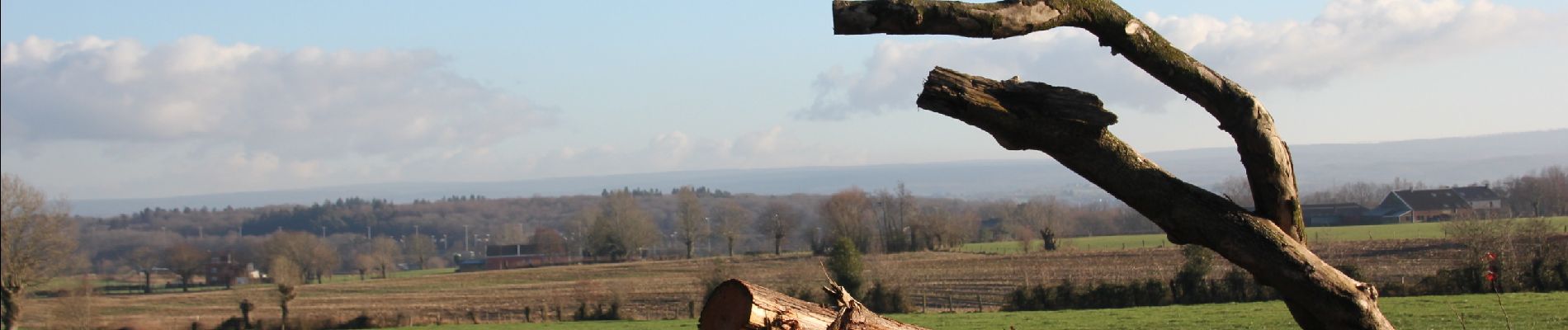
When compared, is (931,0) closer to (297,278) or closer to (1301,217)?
(1301,217)

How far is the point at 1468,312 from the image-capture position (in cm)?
2611

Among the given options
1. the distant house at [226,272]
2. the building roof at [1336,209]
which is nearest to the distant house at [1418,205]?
the building roof at [1336,209]

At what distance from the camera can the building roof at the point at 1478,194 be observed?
9064cm

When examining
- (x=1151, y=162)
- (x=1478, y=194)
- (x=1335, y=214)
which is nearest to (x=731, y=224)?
(x=1335, y=214)

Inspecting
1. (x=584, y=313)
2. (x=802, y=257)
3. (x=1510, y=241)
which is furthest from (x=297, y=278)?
(x=1510, y=241)

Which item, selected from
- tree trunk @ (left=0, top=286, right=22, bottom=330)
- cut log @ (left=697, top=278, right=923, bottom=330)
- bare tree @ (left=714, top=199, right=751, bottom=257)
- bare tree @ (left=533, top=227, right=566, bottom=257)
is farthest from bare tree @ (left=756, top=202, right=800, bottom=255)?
cut log @ (left=697, top=278, right=923, bottom=330)

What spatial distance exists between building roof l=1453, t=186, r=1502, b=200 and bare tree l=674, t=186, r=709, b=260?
61.0 metres

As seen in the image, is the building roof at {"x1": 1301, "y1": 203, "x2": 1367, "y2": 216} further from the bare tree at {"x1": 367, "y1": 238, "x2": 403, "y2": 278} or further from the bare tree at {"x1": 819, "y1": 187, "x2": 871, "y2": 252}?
the bare tree at {"x1": 367, "y1": 238, "x2": 403, "y2": 278}

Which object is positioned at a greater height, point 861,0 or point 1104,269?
point 861,0

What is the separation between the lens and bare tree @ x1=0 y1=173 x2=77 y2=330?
1785 inches

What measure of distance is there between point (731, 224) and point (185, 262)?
42.7 metres

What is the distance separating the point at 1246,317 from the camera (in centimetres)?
2938

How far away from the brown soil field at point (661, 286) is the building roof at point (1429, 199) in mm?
42307

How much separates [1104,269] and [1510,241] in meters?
16.5
